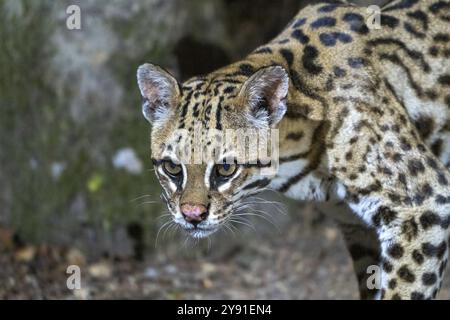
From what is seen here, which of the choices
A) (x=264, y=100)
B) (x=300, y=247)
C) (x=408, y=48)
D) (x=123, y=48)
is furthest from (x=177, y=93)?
(x=300, y=247)

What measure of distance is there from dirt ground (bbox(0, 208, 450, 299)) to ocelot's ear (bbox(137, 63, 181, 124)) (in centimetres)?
277

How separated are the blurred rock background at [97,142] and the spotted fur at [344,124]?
3128mm

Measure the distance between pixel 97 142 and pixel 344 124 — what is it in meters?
4.11

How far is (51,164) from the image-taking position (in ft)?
33.6

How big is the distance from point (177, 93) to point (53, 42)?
381cm

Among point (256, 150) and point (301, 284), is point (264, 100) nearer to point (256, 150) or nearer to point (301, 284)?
point (256, 150)

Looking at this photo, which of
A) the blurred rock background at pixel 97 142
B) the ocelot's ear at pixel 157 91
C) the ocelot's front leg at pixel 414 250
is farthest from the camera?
the blurred rock background at pixel 97 142

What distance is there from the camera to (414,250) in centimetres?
653

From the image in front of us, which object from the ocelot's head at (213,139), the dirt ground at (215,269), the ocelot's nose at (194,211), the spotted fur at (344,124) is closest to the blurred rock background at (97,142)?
the dirt ground at (215,269)

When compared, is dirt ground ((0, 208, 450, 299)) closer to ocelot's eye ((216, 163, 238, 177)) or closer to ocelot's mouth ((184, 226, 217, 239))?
ocelot's mouth ((184, 226, 217, 239))

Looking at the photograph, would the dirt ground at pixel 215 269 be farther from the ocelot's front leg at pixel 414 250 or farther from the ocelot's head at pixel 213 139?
the ocelot's head at pixel 213 139

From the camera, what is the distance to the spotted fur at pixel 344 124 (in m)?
6.48

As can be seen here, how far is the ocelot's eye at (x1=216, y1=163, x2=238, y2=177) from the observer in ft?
20.9

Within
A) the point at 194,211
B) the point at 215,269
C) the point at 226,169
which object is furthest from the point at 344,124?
the point at 215,269
